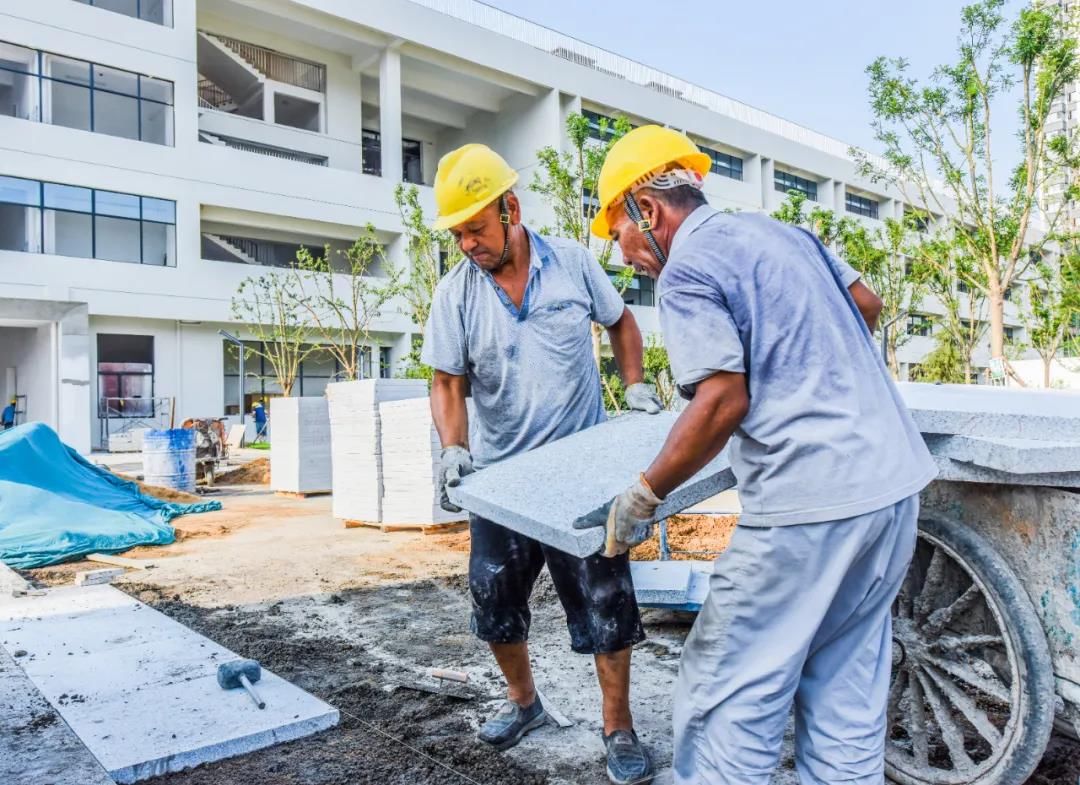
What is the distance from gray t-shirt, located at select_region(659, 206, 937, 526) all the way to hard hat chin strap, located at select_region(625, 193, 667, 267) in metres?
0.25

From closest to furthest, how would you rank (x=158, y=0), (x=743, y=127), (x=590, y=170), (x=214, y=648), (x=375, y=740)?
(x=375, y=740) → (x=214, y=648) → (x=590, y=170) → (x=158, y=0) → (x=743, y=127)

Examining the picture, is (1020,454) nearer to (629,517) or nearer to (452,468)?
(629,517)

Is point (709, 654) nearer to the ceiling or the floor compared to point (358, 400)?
nearer to the floor

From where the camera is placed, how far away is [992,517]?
2277 mm

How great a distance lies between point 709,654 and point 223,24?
2863 centimetres

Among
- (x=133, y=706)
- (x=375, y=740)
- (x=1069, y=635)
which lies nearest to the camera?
(x=1069, y=635)

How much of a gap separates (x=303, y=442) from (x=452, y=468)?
380 inches

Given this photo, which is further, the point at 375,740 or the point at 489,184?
the point at 375,740

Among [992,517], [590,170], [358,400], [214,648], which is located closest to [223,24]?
[590,170]

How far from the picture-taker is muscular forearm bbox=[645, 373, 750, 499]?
1.76 meters

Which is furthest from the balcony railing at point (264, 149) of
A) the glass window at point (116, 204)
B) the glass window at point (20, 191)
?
the glass window at point (20, 191)

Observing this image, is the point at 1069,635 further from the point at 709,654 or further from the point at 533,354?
the point at 533,354

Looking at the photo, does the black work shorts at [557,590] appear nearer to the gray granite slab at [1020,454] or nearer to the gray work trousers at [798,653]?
the gray work trousers at [798,653]

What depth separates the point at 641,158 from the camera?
2.03 metres
